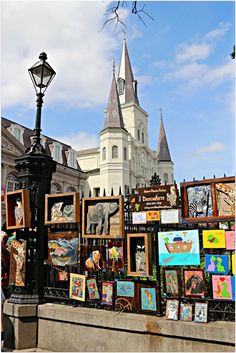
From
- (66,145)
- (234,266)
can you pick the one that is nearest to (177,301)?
(234,266)

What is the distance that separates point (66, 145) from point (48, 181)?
4467 cm

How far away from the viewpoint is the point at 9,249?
20.0 ft

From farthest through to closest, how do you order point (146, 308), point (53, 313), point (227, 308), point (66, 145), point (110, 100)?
point (110, 100) → point (66, 145) → point (53, 313) → point (146, 308) → point (227, 308)

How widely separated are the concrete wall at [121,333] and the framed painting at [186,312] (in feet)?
0.41

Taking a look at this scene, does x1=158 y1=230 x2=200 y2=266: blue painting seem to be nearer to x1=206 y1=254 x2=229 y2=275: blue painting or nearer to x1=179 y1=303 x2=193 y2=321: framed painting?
x1=206 y1=254 x2=229 y2=275: blue painting

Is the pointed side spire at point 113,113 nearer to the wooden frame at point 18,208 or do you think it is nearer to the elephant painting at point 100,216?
the wooden frame at point 18,208

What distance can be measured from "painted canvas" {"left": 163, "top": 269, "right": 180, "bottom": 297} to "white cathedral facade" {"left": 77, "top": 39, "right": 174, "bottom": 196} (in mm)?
41420

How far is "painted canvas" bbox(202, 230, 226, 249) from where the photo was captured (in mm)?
4387

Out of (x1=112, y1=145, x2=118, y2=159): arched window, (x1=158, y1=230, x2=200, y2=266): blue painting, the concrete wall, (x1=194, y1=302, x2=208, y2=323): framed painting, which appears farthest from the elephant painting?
(x1=112, y1=145, x2=118, y2=159): arched window

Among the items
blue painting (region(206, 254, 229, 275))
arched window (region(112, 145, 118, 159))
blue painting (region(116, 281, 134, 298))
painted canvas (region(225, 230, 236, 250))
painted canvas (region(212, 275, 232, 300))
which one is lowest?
blue painting (region(116, 281, 134, 298))

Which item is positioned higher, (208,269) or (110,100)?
(110,100)

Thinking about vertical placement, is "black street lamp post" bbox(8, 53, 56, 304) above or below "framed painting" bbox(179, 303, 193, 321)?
above

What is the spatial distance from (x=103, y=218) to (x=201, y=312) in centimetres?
202

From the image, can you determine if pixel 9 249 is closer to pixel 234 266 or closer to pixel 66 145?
pixel 234 266
